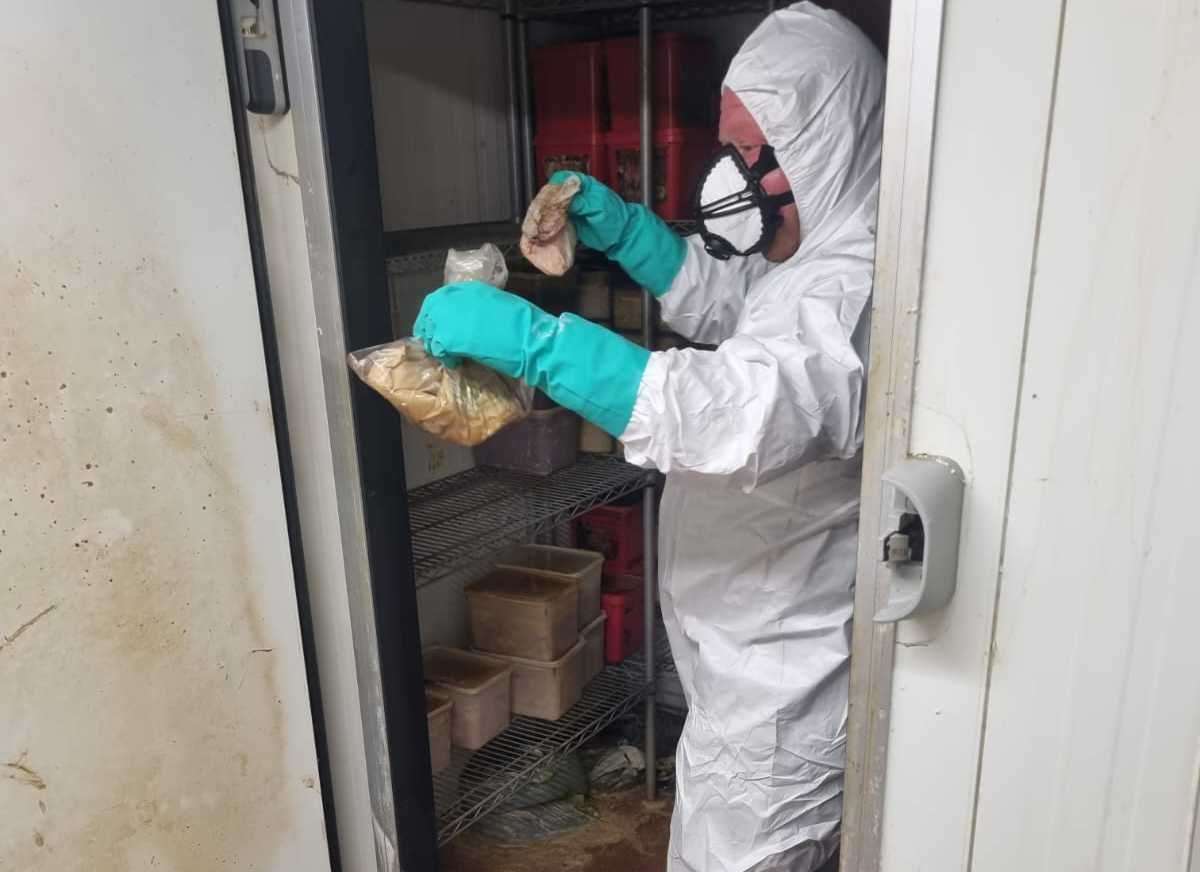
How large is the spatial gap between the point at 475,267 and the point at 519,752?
115 centimetres

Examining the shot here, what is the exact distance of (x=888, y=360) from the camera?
0.82 meters

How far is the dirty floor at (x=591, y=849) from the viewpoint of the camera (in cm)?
198

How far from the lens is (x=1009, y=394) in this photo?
2.53 ft

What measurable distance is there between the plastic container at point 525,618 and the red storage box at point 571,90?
94 centimetres

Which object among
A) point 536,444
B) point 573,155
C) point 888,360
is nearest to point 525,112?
point 573,155

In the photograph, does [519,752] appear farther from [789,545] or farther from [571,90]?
[571,90]

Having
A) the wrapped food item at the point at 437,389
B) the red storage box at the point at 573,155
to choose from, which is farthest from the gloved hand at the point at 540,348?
the red storage box at the point at 573,155

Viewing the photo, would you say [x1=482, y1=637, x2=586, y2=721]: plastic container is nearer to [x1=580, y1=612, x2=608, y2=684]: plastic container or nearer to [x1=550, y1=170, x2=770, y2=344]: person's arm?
[x1=580, y1=612, x2=608, y2=684]: plastic container

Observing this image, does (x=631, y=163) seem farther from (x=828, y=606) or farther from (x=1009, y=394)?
(x=1009, y=394)

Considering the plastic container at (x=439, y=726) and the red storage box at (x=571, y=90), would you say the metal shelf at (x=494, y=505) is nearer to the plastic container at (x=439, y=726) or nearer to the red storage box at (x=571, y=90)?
the plastic container at (x=439, y=726)

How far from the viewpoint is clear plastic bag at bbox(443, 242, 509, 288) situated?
3.99ft

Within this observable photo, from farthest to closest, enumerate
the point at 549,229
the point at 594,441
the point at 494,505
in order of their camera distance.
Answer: the point at 594,441
the point at 494,505
the point at 549,229

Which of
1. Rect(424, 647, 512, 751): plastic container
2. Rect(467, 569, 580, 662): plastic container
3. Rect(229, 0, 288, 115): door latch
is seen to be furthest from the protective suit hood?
Rect(424, 647, 512, 751): plastic container

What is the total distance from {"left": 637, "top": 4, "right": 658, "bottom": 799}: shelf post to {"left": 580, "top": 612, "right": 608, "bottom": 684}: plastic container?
4.2 inches
